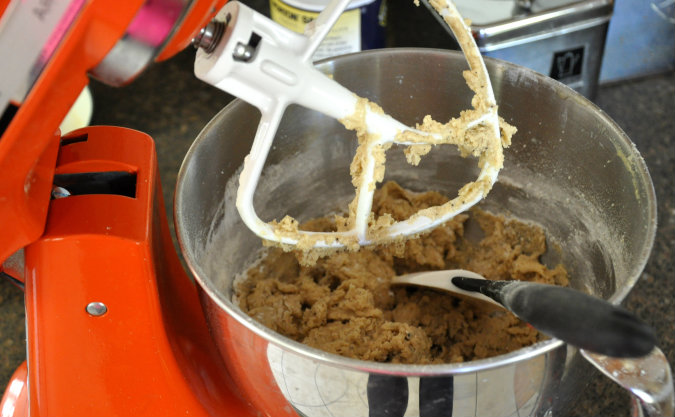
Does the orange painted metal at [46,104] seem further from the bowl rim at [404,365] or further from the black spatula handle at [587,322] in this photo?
the black spatula handle at [587,322]

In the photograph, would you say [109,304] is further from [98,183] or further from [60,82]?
[60,82]

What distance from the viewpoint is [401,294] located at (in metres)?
0.73

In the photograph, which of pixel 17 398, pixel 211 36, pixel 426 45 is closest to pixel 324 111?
pixel 211 36

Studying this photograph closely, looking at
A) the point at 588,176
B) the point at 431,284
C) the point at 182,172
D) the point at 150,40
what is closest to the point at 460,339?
the point at 431,284

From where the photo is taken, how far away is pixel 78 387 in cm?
61

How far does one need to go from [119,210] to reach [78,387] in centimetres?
15

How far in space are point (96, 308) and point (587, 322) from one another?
0.37 metres

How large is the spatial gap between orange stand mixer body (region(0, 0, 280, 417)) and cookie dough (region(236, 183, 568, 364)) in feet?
0.33

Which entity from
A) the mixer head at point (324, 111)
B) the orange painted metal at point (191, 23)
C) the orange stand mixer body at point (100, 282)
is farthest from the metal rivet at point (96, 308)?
the orange painted metal at point (191, 23)

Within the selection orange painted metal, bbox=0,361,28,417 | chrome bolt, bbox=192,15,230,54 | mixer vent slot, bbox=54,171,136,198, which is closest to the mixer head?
chrome bolt, bbox=192,15,230,54

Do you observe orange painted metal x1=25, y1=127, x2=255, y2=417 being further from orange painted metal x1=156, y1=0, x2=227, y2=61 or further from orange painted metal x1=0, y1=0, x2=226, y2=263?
orange painted metal x1=156, y1=0, x2=227, y2=61

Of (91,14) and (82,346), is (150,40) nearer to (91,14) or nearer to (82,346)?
(91,14)

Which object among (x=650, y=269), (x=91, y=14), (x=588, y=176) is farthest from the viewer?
(x=650, y=269)

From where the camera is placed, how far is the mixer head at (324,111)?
481 millimetres
